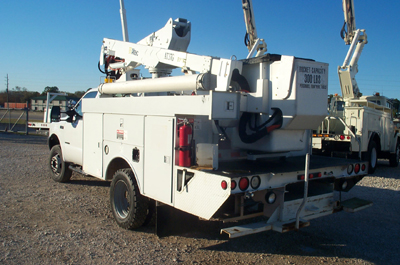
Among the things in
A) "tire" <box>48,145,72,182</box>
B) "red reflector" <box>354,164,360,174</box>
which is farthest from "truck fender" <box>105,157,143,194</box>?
"red reflector" <box>354,164,360,174</box>

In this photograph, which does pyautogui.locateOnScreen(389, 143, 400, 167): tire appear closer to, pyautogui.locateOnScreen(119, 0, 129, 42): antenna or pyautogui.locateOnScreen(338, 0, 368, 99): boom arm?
pyautogui.locateOnScreen(338, 0, 368, 99): boom arm

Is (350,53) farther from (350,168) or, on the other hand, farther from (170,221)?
(170,221)

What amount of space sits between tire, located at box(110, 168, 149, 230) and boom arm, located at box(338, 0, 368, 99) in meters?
11.1

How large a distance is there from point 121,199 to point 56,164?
11.9 feet

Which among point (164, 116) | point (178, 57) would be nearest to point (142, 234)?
point (164, 116)

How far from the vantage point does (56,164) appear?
8648mm

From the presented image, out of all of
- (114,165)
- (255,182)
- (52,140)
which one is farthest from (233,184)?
(52,140)

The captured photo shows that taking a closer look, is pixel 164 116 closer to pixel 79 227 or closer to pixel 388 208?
pixel 79 227

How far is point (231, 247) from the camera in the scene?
16.2 feet

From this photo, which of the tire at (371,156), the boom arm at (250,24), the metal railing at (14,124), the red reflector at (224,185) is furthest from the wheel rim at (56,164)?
the metal railing at (14,124)

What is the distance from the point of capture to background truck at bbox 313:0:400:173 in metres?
11.4

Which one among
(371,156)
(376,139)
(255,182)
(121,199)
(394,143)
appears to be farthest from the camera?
(394,143)

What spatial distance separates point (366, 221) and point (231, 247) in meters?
2.96

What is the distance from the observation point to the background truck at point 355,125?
11375 mm
